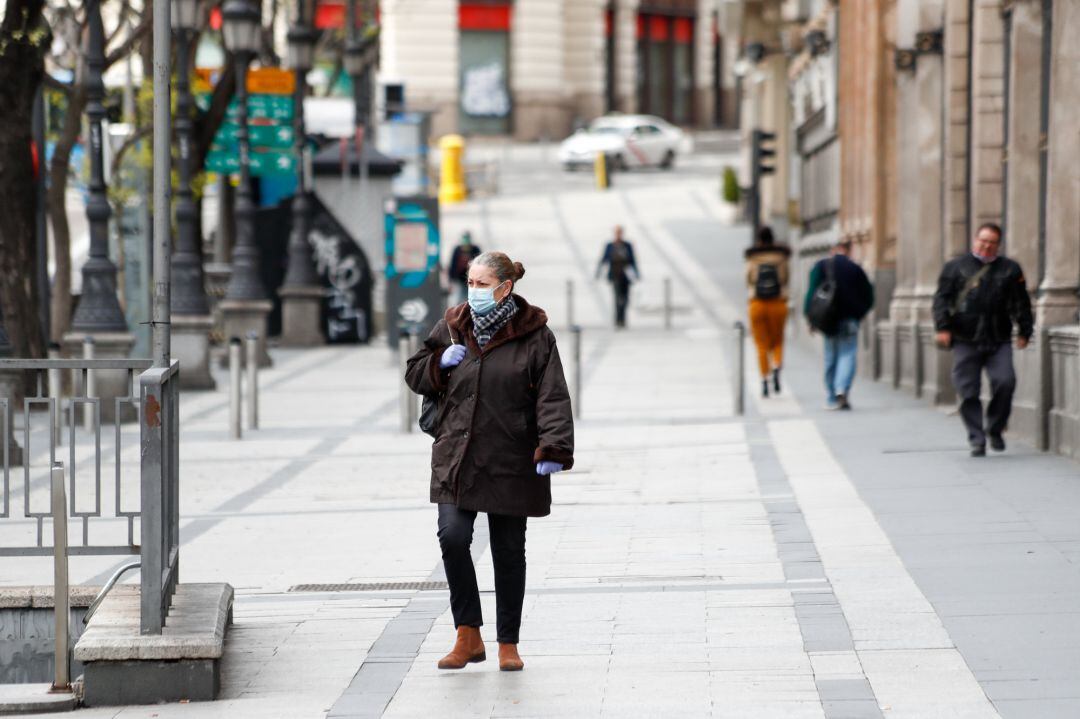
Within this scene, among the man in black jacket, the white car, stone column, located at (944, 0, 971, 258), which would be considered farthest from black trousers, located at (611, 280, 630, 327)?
the white car

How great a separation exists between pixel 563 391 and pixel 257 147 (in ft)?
73.9

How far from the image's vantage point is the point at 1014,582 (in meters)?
9.02

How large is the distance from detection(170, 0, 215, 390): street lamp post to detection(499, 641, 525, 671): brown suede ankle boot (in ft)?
49.9

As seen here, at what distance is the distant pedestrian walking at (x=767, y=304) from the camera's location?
20.3 meters

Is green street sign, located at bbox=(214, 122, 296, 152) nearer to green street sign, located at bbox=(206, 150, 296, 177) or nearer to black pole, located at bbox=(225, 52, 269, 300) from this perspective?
green street sign, located at bbox=(206, 150, 296, 177)

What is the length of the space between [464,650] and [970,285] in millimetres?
7083

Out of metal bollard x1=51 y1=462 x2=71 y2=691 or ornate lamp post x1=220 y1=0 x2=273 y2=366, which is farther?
Answer: ornate lamp post x1=220 y1=0 x2=273 y2=366

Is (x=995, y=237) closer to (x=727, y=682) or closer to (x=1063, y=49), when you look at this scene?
(x=1063, y=49)

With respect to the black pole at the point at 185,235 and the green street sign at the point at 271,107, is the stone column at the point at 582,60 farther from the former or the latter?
the black pole at the point at 185,235

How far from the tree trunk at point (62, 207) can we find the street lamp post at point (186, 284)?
1.54m

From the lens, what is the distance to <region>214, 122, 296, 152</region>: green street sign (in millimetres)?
29234

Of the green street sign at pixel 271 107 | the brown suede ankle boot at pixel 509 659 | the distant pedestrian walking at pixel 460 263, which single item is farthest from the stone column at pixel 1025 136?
the distant pedestrian walking at pixel 460 263

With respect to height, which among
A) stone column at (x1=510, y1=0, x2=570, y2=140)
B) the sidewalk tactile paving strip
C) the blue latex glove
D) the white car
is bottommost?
the sidewalk tactile paving strip

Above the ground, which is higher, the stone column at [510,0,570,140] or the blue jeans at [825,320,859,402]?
the stone column at [510,0,570,140]
